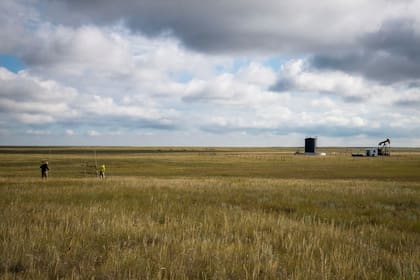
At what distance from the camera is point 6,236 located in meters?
6.11

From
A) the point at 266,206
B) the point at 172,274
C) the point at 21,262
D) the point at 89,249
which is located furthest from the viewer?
the point at 266,206

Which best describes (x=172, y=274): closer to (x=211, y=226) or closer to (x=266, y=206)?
(x=211, y=226)

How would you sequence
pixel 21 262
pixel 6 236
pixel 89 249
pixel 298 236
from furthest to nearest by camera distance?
pixel 298 236 < pixel 6 236 < pixel 89 249 < pixel 21 262

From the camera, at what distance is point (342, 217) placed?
35.0 ft

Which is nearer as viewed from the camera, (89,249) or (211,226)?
(89,249)

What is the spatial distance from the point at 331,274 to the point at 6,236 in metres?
5.43

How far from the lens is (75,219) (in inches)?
313

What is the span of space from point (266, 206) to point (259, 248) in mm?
7816

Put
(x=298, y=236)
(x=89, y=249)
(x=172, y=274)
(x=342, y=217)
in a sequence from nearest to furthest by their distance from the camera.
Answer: (x=172, y=274), (x=89, y=249), (x=298, y=236), (x=342, y=217)

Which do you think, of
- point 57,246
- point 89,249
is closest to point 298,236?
point 89,249

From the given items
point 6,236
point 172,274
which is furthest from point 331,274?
point 6,236

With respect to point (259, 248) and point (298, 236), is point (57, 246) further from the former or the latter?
point (298, 236)

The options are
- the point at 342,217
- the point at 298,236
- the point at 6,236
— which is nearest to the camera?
the point at 6,236

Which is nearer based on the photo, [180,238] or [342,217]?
[180,238]
